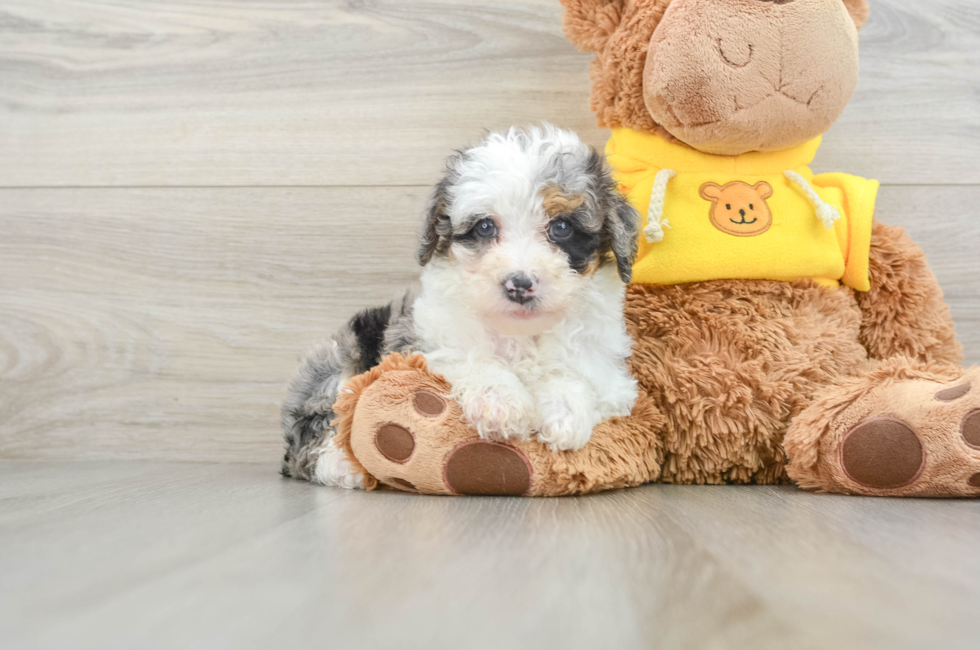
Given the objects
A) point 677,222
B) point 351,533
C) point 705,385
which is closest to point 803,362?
point 705,385

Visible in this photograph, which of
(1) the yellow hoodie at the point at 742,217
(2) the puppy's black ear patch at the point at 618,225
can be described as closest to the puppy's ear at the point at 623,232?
(2) the puppy's black ear patch at the point at 618,225

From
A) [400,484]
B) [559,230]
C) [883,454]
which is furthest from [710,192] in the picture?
[400,484]

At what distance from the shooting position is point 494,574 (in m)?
0.78

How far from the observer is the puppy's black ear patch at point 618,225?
4.47ft

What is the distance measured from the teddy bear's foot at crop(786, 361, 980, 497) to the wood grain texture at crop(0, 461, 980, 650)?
0.20ft

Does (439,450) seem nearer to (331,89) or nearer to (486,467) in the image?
(486,467)

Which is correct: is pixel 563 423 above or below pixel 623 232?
below

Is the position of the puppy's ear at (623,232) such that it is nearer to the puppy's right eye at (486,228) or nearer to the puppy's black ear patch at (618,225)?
the puppy's black ear patch at (618,225)

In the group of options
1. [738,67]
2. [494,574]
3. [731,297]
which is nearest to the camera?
[494,574]

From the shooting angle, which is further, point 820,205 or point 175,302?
point 175,302

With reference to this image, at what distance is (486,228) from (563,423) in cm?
38

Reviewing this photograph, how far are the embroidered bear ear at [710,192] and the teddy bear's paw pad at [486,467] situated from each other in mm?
692

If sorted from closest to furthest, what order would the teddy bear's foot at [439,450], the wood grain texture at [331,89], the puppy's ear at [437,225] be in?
the teddy bear's foot at [439,450] → the puppy's ear at [437,225] → the wood grain texture at [331,89]

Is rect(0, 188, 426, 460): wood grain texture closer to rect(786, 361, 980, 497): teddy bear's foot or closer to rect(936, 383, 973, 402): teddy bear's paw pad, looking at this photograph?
rect(786, 361, 980, 497): teddy bear's foot
